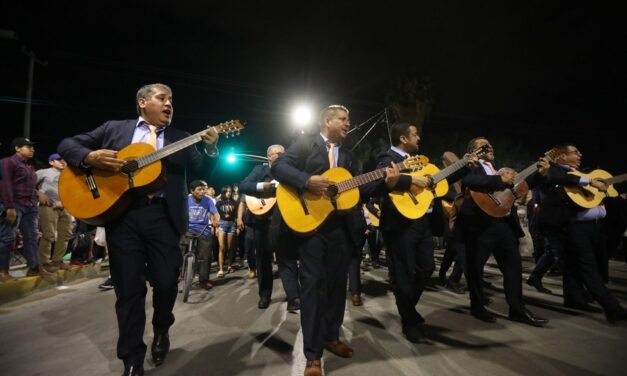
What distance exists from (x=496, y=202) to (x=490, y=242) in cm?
54

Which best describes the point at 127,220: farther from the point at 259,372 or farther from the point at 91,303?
the point at 91,303

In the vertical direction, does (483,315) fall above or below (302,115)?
below

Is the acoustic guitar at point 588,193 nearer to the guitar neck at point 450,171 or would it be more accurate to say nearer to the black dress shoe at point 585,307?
the black dress shoe at point 585,307

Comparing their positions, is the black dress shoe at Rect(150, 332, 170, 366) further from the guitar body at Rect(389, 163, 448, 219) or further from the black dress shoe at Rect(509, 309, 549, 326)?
the black dress shoe at Rect(509, 309, 549, 326)

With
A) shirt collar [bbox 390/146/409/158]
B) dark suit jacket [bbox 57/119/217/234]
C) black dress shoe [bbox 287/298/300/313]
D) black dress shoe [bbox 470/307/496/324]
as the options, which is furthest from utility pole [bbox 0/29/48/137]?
black dress shoe [bbox 470/307/496/324]

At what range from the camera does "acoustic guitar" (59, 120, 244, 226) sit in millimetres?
2820

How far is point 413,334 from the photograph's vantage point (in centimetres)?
371

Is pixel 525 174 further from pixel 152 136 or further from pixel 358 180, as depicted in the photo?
pixel 152 136

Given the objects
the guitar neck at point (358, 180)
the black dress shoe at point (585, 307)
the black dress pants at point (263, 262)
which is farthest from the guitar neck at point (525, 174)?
the black dress pants at point (263, 262)

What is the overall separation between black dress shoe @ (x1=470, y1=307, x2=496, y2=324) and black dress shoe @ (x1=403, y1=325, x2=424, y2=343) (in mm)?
1198

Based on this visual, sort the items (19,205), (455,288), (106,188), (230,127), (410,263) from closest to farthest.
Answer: (106,188), (230,127), (410,263), (19,205), (455,288)

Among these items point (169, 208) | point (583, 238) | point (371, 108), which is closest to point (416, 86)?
point (371, 108)

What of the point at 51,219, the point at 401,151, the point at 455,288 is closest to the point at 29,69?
the point at 51,219

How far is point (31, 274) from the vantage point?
22.3 ft
